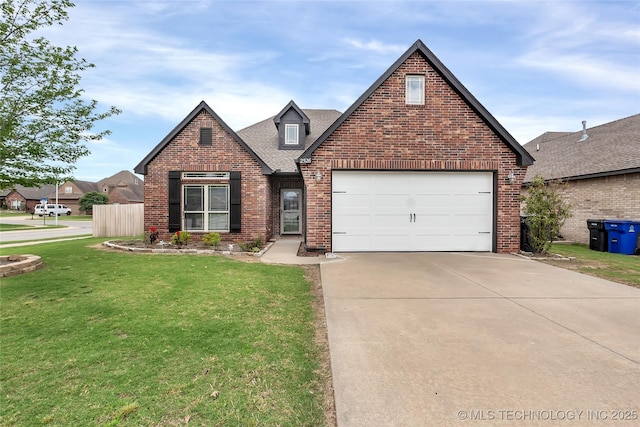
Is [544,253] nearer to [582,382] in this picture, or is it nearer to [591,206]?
[591,206]

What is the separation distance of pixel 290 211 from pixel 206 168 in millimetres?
4383

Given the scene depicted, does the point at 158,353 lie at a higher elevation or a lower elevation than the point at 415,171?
lower

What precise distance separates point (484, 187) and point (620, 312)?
5872 millimetres

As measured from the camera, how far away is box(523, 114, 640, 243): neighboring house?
12.0 metres

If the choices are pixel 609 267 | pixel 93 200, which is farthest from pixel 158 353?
pixel 93 200

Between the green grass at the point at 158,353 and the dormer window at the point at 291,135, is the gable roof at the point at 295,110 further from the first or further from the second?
the green grass at the point at 158,353

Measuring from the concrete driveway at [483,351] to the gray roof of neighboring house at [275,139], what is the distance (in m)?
9.01

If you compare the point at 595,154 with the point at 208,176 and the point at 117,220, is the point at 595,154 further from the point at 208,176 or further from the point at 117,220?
the point at 117,220

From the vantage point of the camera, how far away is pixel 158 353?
10.4 feet

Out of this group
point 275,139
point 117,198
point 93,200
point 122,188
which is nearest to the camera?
point 275,139

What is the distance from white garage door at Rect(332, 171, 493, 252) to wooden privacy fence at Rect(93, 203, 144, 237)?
1242 cm

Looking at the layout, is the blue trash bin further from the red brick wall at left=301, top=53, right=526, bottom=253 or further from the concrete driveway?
the concrete driveway

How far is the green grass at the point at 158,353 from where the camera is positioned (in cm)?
228

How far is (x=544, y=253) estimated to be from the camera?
9680 millimetres
